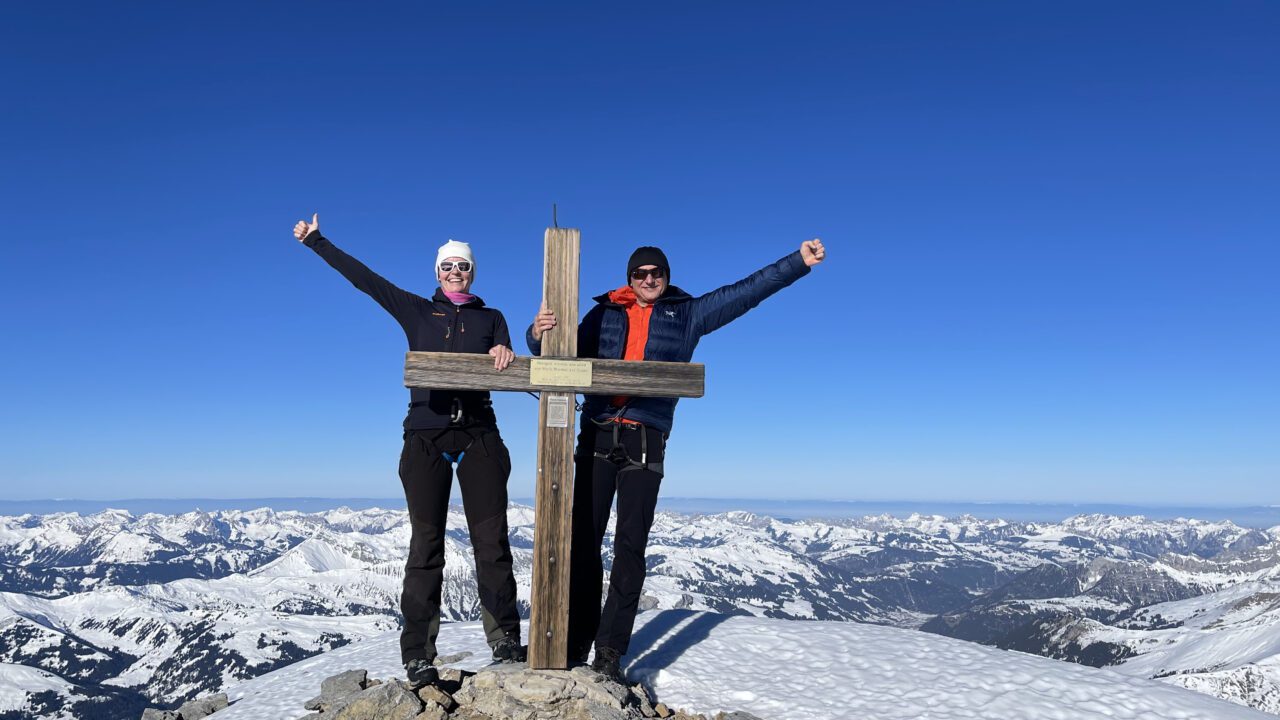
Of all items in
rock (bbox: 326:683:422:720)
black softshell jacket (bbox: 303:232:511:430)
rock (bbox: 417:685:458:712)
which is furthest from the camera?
black softshell jacket (bbox: 303:232:511:430)

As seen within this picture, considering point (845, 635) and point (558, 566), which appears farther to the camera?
point (845, 635)

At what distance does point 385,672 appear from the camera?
14.7 m

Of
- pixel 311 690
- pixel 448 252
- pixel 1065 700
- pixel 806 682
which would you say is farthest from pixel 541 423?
pixel 1065 700

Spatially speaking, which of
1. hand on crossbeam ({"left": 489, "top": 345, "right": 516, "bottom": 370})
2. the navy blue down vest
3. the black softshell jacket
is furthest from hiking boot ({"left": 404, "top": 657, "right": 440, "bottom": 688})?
hand on crossbeam ({"left": 489, "top": 345, "right": 516, "bottom": 370})

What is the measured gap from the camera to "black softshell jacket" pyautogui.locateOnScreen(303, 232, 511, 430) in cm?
1084

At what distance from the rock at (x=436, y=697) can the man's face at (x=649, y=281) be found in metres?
6.20

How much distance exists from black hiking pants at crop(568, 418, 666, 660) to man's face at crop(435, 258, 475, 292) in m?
2.66

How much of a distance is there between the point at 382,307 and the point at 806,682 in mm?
8977

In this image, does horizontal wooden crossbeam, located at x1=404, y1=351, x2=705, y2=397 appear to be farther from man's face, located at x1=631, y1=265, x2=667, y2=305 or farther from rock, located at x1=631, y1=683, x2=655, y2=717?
rock, located at x1=631, y1=683, x2=655, y2=717

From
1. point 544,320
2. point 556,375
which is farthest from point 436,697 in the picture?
point 544,320

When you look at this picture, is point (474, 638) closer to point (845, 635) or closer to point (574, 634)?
point (574, 634)

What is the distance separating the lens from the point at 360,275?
439 inches

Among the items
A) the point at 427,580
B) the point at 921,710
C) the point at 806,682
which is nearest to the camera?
the point at 427,580

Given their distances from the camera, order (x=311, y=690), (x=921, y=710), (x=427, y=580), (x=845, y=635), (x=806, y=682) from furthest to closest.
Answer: (x=845, y=635) < (x=311, y=690) < (x=806, y=682) < (x=921, y=710) < (x=427, y=580)
